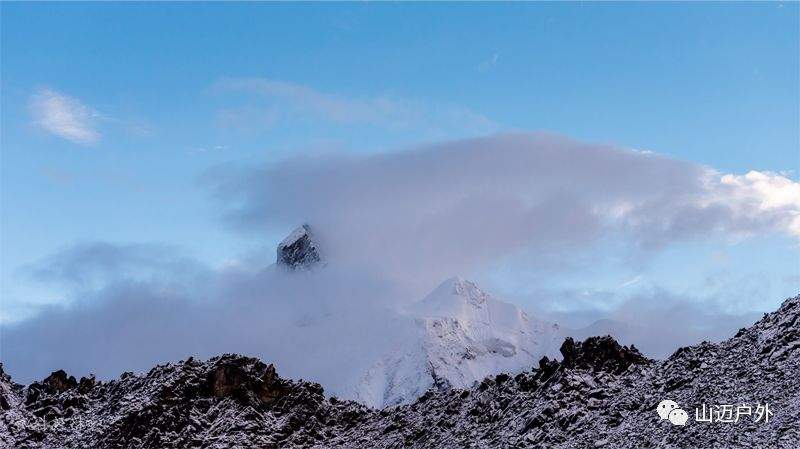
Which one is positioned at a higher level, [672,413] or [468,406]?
[468,406]

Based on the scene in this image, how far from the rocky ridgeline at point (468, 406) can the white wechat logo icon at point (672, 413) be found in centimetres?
50

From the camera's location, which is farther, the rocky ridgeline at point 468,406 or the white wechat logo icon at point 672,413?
the rocky ridgeline at point 468,406

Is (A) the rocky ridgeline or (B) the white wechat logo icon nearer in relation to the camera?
(B) the white wechat logo icon

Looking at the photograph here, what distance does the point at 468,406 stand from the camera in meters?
70.6

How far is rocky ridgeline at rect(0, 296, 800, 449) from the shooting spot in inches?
2242

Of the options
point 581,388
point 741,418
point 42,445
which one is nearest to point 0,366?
point 42,445

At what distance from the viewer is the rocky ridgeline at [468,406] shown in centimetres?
5694

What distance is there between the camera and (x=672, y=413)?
5762cm

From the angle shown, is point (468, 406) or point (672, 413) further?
point (468, 406)

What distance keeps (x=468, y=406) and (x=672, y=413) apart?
1796cm

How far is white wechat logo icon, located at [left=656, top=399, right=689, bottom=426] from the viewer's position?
186 feet

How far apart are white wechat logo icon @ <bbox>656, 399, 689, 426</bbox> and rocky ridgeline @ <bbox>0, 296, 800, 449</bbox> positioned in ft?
1.66

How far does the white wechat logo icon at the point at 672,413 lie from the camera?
56594 millimetres

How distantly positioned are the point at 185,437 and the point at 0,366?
28.9 meters
